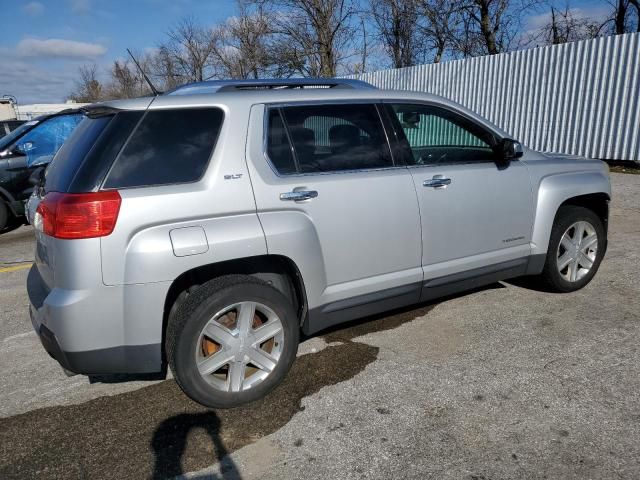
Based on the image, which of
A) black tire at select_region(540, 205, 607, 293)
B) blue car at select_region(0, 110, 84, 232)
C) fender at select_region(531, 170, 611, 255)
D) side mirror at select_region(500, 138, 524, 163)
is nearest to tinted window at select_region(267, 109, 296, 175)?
Answer: side mirror at select_region(500, 138, 524, 163)

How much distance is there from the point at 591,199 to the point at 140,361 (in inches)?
162

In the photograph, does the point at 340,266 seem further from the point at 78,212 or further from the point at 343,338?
the point at 78,212

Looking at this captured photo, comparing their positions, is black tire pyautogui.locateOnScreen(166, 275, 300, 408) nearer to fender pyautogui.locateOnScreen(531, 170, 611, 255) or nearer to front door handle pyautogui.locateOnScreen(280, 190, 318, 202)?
front door handle pyautogui.locateOnScreen(280, 190, 318, 202)

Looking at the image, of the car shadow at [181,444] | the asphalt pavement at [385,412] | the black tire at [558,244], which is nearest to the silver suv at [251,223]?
the car shadow at [181,444]

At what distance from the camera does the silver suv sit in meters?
2.60

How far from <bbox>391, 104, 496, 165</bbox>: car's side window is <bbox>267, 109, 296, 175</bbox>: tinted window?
1.03m

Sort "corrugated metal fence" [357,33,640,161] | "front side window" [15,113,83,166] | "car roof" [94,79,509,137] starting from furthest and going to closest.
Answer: "corrugated metal fence" [357,33,640,161], "front side window" [15,113,83,166], "car roof" [94,79,509,137]

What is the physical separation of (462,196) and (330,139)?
3.63 feet

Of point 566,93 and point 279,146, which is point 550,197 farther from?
point 566,93

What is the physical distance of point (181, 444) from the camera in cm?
267

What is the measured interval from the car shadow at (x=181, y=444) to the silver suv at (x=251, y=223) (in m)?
0.14

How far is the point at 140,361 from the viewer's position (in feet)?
8.98

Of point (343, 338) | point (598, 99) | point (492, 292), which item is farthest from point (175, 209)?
point (598, 99)

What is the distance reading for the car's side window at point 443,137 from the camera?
376 cm
